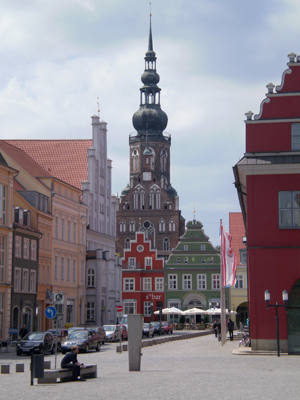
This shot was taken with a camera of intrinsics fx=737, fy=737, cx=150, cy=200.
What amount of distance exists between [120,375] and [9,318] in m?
27.2

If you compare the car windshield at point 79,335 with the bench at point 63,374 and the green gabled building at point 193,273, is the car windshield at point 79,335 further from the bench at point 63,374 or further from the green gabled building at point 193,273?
the green gabled building at point 193,273

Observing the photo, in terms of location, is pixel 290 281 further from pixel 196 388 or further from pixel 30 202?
pixel 30 202

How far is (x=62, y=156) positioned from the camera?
73.1 m

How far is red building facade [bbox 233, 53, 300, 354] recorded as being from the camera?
Answer: 30438 millimetres

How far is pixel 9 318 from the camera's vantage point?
4831cm

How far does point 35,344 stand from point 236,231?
52.5 meters

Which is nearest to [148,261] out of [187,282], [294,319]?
[187,282]

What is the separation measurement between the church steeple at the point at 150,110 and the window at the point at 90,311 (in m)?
70.8

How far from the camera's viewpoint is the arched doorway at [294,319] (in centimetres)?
3008

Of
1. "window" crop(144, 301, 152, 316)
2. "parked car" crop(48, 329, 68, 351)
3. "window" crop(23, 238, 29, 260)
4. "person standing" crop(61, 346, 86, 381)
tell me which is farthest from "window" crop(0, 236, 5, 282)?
"window" crop(144, 301, 152, 316)

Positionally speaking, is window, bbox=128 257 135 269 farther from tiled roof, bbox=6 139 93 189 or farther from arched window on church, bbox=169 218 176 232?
tiled roof, bbox=6 139 93 189

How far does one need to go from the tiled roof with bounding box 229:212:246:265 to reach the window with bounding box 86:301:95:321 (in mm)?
20961

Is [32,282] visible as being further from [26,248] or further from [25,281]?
[26,248]

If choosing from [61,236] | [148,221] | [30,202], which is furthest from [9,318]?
[148,221]
